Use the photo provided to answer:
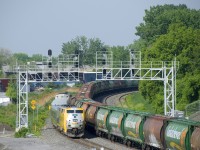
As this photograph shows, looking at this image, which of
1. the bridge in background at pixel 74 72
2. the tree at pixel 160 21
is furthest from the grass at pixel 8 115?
the tree at pixel 160 21

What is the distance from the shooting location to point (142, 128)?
3856 cm

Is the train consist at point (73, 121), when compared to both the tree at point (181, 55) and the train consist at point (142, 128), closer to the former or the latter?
the train consist at point (142, 128)

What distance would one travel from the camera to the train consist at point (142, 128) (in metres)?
31.7

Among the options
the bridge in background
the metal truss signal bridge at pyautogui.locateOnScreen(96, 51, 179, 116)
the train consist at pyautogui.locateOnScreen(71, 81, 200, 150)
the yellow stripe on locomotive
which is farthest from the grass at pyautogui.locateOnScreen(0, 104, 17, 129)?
the yellow stripe on locomotive

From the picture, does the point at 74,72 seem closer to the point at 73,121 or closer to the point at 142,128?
the point at 73,121

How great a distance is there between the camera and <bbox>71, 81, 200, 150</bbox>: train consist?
31.7 metres

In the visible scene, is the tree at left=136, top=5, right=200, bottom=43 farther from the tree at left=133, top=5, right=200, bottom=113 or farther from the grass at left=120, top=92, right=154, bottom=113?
the tree at left=133, top=5, right=200, bottom=113

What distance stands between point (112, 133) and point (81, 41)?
130 metres

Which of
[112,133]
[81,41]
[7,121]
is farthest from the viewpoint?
[81,41]

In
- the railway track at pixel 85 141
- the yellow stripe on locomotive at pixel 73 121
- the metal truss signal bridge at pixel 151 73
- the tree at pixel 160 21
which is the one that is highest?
the tree at pixel 160 21

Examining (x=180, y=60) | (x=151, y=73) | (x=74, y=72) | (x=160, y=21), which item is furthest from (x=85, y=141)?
(x=160, y=21)

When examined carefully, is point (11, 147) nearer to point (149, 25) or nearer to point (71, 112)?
point (71, 112)

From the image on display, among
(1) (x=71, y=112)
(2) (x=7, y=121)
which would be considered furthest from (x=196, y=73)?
(1) (x=71, y=112)

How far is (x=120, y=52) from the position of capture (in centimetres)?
14412
